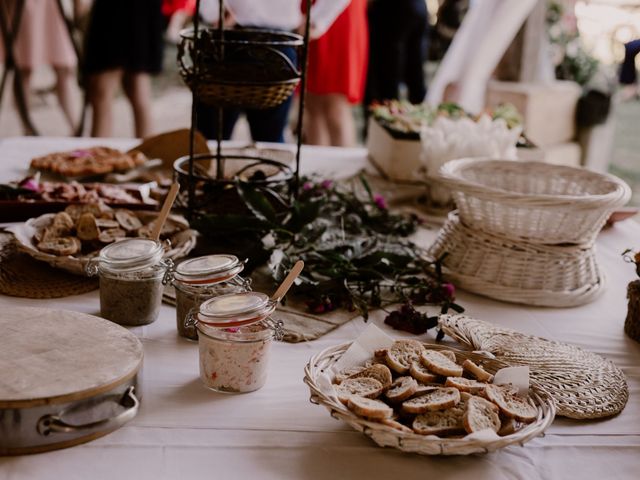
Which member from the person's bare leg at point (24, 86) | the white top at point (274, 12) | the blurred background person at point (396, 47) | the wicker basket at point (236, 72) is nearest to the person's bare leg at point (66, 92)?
the person's bare leg at point (24, 86)

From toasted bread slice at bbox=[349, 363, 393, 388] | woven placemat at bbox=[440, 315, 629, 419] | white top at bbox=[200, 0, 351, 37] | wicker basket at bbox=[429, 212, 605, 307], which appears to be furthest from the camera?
white top at bbox=[200, 0, 351, 37]

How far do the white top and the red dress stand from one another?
41 centimetres

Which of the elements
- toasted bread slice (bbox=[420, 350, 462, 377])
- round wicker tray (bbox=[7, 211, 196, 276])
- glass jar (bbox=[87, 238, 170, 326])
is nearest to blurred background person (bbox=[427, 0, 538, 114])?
round wicker tray (bbox=[7, 211, 196, 276])

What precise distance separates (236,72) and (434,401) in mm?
837

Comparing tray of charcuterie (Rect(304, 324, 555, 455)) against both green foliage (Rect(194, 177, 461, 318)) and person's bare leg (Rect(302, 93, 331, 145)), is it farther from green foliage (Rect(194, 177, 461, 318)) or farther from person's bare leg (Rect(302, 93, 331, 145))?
person's bare leg (Rect(302, 93, 331, 145))

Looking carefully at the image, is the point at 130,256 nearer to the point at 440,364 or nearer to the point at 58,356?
the point at 58,356

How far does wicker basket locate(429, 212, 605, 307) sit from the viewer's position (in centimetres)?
139

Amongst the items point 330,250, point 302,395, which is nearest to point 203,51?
point 330,250

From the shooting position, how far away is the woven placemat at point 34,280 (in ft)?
4.25

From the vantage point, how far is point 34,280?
1.34m

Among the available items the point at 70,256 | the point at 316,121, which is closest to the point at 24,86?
the point at 316,121

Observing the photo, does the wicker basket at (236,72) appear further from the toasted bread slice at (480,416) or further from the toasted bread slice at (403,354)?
the toasted bread slice at (480,416)

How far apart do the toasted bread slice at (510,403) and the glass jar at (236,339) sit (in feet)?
0.87

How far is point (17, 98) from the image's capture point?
395 centimetres
